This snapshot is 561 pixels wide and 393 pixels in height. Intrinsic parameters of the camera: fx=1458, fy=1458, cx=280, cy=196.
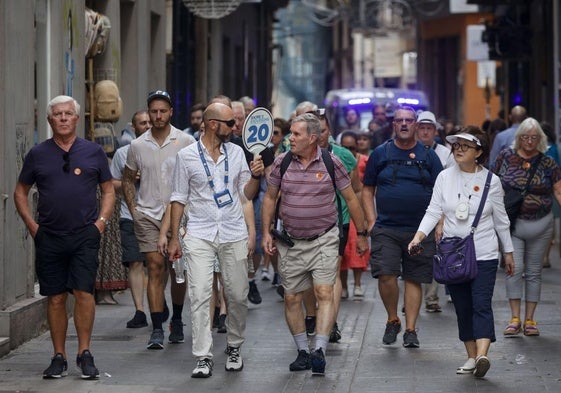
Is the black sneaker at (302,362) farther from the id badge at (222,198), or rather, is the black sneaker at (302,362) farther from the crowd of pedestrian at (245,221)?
the id badge at (222,198)

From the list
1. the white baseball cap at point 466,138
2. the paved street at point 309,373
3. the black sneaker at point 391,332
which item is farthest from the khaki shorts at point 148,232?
the white baseball cap at point 466,138

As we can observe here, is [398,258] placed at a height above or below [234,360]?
above

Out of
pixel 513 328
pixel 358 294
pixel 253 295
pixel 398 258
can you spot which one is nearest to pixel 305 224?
pixel 398 258

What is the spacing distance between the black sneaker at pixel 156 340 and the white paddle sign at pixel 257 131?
1925mm

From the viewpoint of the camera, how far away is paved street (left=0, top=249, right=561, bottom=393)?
9875mm

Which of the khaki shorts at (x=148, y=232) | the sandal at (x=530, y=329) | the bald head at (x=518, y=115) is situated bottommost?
the sandal at (x=530, y=329)

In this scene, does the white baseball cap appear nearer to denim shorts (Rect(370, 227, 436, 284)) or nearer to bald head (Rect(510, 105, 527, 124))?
denim shorts (Rect(370, 227, 436, 284))

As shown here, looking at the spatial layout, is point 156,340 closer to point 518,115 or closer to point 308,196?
point 308,196

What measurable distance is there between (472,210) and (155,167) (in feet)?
9.31

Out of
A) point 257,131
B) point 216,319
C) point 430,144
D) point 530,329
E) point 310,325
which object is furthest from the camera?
point 430,144

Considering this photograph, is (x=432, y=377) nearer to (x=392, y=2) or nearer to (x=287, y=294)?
(x=287, y=294)

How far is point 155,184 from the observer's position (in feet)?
38.8

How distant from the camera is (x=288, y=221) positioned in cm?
1065

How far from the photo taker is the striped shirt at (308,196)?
10.6 meters
